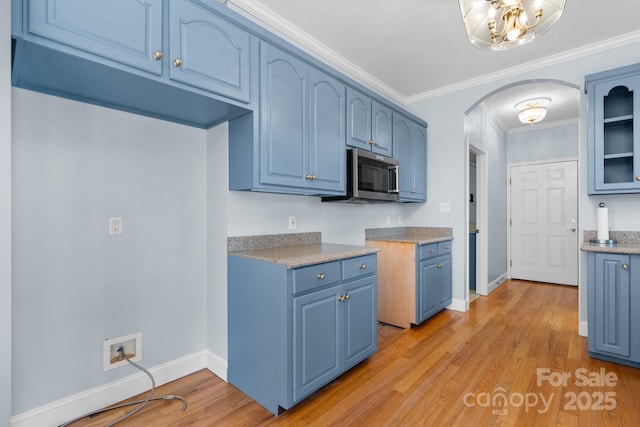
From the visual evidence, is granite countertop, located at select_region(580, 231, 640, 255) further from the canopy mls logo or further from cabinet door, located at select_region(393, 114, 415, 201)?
cabinet door, located at select_region(393, 114, 415, 201)

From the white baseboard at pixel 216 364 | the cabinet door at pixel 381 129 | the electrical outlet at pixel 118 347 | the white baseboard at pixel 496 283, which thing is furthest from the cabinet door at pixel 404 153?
the electrical outlet at pixel 118 347

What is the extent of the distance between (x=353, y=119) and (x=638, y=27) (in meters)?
2.42

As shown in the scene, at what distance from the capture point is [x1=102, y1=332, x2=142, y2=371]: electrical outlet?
181 centimetres

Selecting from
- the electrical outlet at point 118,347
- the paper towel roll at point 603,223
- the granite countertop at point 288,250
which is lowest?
the electrical outlet at point 118,347

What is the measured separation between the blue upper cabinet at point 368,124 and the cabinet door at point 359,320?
116cm

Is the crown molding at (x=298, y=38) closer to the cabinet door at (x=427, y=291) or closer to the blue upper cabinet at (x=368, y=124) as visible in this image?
the blue upper cabinet at (x=368, y=124)

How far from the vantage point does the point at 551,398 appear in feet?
6.27

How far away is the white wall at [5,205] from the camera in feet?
3.36

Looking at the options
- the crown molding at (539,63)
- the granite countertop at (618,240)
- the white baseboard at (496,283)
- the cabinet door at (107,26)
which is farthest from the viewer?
the white baseboard at (496,283)

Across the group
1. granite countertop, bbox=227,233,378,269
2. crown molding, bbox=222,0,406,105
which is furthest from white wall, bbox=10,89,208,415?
crown molding, bbox=222,0,406,105

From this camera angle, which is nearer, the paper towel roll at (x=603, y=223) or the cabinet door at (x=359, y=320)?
the cabinet door at (x=359, y=320)

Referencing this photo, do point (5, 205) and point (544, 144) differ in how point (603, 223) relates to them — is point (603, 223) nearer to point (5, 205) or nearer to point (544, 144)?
point (544, 144)

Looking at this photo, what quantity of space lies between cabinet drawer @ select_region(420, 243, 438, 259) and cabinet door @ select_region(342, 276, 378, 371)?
945 mm

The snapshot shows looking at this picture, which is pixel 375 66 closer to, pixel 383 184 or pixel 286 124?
pixel 383 184
